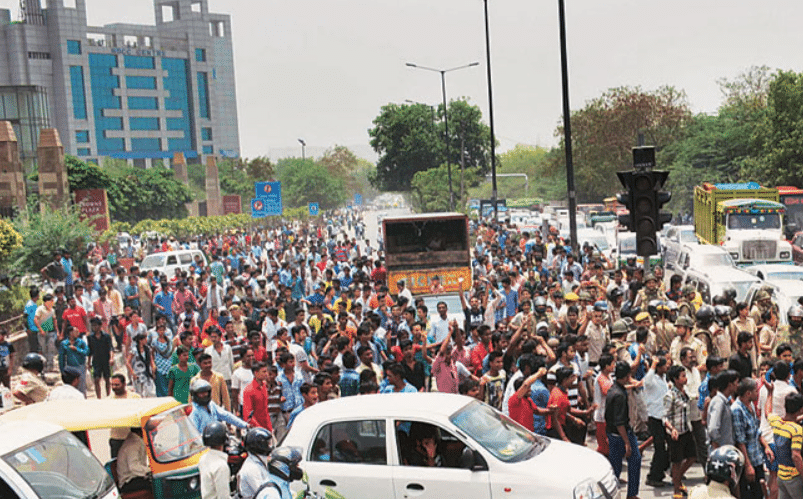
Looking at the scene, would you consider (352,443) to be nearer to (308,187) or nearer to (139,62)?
(308,187)

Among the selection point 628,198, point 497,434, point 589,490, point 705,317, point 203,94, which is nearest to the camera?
point 589,490

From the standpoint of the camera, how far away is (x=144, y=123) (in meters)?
157

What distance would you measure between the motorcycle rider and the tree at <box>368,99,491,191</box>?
252ft

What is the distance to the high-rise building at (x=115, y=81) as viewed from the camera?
146m

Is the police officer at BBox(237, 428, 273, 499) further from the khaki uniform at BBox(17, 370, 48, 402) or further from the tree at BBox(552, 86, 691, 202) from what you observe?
the tree at BBox(552, 86, 691, 202)

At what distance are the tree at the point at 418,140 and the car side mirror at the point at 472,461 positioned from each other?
76470mm

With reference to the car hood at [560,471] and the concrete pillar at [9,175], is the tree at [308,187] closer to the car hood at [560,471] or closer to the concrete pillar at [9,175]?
the concrete pillar at [9,175]

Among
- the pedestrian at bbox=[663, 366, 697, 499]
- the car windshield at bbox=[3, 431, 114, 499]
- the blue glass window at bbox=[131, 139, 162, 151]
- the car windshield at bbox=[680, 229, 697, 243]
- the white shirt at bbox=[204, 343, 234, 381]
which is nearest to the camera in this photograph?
the car windshield at bbox=[3, 431, 114, 499]

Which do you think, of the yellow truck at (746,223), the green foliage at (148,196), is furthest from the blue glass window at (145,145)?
the yellow truck at (746,223)

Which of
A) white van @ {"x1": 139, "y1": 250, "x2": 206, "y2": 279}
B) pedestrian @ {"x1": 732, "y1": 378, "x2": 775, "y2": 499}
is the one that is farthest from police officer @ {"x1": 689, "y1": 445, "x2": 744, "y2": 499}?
white van @ {"x1": 139, "y1": 250, "x2": 206, "y2": 279}

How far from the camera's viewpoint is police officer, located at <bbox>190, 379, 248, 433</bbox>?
9453mm

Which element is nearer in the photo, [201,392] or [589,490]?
[589,490]

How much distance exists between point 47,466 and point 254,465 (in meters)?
1.59

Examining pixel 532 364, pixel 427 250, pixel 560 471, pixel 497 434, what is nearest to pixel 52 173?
pixel 427 250
